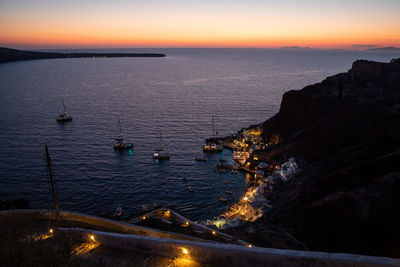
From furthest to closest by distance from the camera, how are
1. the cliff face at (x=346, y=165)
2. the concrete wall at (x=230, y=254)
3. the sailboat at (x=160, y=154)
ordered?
the sailboat at (x=160, y=154) < the cliff face at (x=346, y=165) < the concrete wall at (x=230, y=254)

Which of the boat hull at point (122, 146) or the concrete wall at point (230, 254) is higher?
the concrete wall at point (230, 254)

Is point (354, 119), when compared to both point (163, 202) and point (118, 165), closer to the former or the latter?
point (163, 202)

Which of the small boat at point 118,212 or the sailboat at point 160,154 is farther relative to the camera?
the sailboat at point 160,154

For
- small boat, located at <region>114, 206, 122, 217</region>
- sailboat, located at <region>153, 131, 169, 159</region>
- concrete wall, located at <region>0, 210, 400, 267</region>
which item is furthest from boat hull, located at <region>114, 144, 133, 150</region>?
concrete wall, located at <region>0, 210, 400, 267</region>

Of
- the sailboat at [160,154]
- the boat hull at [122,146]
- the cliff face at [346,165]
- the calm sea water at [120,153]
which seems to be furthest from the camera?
the boat hull at [122,146]

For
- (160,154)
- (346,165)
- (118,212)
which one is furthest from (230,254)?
(160,154)

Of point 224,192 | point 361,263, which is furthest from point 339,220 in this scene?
point 224,192

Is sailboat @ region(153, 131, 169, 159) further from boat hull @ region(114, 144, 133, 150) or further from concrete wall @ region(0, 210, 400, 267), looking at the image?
concrete wall @ region(0, 210, 400, 267)

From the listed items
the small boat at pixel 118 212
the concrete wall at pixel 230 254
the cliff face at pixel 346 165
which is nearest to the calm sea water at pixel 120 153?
the small boat at pixel 118 212

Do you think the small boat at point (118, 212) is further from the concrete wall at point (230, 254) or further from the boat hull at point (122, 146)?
the boat hull at point (122, 146)
